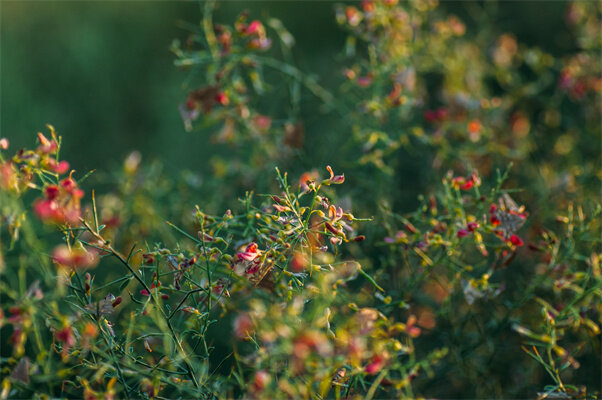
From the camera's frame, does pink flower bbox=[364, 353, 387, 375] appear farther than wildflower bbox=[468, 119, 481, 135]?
No

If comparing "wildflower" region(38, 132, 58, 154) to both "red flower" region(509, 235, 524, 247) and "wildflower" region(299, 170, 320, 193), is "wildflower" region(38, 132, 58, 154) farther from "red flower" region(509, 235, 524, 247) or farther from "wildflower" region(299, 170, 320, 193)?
"red flower" region(509, 235, 524, 247)

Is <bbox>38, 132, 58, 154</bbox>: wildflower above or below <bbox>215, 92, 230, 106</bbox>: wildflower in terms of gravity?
above

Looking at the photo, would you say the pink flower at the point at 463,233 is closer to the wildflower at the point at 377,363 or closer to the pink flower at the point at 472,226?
the pink flower at the point at 472,226

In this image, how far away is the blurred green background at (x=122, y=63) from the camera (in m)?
2.10

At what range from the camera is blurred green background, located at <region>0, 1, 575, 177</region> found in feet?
6.88

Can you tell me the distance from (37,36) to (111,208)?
1628 mm

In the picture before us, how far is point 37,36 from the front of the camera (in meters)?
2.54

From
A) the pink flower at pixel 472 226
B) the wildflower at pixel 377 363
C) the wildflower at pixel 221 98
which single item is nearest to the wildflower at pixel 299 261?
the wildflower at pixel 377 363

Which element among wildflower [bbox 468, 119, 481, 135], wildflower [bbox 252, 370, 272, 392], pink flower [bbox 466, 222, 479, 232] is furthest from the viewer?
wildflower [bbox 468, 119, 481, 135]

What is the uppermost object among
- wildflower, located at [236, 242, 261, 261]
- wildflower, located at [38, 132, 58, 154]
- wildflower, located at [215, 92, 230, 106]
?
wildflower, located at [38, 132, 58, 154]

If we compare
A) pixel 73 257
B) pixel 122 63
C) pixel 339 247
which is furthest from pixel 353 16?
pixel 122 63

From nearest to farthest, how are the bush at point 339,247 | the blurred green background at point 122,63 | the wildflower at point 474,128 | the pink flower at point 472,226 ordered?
the bush at point 339,247 → the pink flower at point 472,226 → the wildflower at point 474,128 → the blurred green background at point 122,63

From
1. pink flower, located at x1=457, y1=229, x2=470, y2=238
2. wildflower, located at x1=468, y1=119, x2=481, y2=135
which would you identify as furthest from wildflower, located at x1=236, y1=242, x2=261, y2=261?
wildflower, located at x1=468, y1=119, x2=481, y2=135

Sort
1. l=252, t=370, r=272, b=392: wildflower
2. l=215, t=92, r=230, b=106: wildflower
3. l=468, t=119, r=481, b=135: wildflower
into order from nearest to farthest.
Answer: l=252, t=370, r=272, b=392: wildflower, l=215, t=92, r=230, b=106: wildflower, l=468, t=119, r=481, b=135: wildflower
